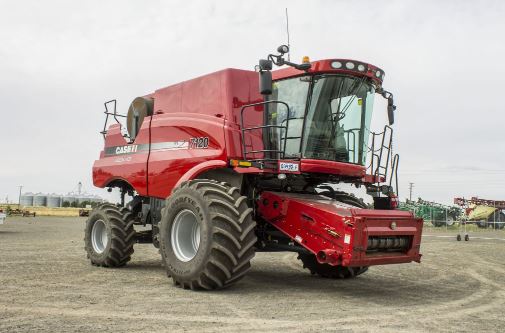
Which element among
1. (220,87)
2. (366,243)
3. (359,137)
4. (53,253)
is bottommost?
(53,253)

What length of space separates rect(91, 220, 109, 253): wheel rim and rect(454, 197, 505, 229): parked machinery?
4101 centimetres

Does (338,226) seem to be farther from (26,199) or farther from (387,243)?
(26,199)

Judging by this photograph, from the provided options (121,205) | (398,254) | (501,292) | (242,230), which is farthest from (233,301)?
(121,205)

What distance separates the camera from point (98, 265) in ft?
35.9

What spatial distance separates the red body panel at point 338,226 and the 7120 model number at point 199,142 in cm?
138

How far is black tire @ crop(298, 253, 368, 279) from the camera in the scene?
952 centimetres

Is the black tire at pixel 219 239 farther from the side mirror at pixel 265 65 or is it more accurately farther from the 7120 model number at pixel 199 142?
the side mirror at pixel 265 65

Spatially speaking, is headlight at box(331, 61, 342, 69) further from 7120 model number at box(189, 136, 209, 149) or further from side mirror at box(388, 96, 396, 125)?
7120 model number at box(189, 136, 209, 149)

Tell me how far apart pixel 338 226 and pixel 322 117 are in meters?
1.90

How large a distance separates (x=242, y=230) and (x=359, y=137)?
2.73 meters

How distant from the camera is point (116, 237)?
34.6 ft

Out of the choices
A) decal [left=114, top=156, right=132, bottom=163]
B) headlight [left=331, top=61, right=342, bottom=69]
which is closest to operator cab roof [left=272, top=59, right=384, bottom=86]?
headlight [left=331, top=61, right=342, bottom=69]

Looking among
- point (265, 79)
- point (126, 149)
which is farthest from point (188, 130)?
point (265, 79)

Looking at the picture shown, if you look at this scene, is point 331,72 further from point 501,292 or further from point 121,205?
point 121,205
